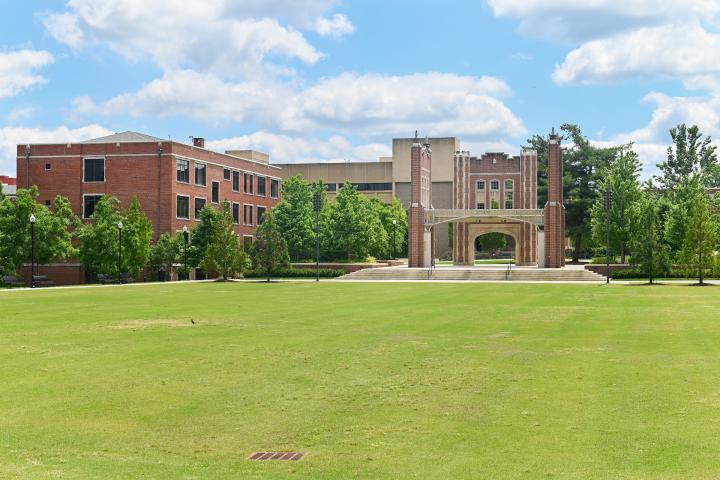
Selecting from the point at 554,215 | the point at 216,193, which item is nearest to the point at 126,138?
the point at 216,193

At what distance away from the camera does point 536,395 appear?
14188 millimetres

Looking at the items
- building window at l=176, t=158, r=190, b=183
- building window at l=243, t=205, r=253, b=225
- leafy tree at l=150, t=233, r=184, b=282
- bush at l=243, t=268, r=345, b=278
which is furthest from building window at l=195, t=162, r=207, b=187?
bush at l=243, t=268, r=345, b=278

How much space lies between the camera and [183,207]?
8019 cm

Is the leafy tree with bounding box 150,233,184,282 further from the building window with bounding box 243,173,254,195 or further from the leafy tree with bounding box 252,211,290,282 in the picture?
the building window with bounding box 243,173,254,195

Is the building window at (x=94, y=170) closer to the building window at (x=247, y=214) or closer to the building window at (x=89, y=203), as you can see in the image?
the building window at (x=89, y=203)

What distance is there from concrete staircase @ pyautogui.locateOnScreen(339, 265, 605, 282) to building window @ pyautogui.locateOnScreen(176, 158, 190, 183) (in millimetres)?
18474

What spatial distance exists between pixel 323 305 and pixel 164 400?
73.7 feet

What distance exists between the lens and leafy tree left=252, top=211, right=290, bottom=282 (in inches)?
2773

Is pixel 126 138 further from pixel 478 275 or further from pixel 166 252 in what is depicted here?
pixel 478 275

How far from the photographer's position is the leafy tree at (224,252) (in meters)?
68.9

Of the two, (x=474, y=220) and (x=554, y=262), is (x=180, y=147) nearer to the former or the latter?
(x=474, y=220)

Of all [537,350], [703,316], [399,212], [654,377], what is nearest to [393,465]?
[654,377]

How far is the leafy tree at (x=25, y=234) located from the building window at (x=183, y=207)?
17.0 meters

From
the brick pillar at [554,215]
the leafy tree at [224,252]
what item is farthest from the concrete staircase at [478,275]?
the leafy tree at [224,252]
